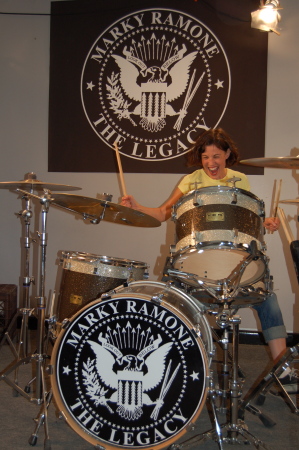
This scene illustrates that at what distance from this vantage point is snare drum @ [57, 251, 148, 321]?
2.16 metres

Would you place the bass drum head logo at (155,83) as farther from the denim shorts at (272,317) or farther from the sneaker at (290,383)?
the sneaker at (290,383)

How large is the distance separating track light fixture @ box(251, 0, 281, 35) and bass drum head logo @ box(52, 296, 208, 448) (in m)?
2.56

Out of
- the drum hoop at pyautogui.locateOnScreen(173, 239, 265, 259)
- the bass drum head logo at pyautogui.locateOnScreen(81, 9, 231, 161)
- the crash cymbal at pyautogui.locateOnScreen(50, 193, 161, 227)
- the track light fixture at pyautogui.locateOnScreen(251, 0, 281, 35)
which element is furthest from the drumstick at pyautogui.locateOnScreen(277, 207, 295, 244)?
the track light fixture at pyautogui.locateOnScreen(251, 0, 281, 35)

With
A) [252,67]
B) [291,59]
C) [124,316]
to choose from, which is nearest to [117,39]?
[252,67]

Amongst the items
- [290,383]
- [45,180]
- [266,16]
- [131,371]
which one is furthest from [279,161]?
[45,180]

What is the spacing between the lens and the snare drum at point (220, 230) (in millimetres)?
1948

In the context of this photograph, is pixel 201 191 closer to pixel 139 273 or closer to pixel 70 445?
pixel 139 273

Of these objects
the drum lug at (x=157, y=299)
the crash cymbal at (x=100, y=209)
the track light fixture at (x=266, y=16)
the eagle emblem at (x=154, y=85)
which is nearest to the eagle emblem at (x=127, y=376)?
the drum lug at (x=157, y=299)

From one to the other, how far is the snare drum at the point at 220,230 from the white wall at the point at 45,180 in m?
1.67

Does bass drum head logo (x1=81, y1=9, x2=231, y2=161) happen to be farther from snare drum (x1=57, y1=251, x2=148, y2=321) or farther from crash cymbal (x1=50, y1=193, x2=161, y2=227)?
snare drum (x1=57, y1=251, x2=148, y2=321)

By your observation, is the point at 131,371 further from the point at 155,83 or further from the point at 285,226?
the point at 155,83

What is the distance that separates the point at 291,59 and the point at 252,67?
0.99 feet

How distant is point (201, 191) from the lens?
2.05 metres

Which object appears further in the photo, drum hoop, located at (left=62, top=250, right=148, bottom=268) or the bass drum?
drum hoop, located at (left=62, top=250, right=148, bottom=268)
